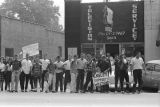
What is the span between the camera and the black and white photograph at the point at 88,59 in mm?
16841

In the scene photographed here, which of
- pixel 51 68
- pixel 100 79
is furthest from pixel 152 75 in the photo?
pixel 51 68

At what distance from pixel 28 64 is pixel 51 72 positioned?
1.20 meters

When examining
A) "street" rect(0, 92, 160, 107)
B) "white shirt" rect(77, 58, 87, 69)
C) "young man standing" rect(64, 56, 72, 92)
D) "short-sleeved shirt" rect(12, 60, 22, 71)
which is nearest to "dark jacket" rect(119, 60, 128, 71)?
"white shirt" rect(77, 58, 87, 69)

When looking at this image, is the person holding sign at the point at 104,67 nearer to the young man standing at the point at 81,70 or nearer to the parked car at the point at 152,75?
the young man standing at the point at 81,70

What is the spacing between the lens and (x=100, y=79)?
18.3 m

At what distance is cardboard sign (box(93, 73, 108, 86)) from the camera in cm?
1830

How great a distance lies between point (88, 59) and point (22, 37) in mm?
21246

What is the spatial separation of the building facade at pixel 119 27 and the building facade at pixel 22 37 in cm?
645

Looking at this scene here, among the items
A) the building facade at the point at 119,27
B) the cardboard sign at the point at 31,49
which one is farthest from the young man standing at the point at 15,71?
the building facade at the point at 119,27

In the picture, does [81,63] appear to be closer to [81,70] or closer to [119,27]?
[81,70]

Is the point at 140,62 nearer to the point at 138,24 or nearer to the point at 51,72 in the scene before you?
the point at 51,72

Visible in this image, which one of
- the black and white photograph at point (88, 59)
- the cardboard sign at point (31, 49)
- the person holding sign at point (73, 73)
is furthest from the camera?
the cardboard sign at point (31, 49)

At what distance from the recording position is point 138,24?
30891mm

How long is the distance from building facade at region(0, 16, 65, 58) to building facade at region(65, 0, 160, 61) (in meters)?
6.45
